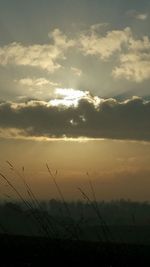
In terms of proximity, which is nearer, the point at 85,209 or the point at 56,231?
the point at 56,231

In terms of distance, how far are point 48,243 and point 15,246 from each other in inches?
20.4

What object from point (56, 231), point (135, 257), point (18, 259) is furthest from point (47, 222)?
point (135, 257)

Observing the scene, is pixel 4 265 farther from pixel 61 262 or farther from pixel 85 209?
pixel 85 209

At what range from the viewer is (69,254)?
645 cm

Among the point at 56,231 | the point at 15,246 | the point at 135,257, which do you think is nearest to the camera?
the point at 56,231

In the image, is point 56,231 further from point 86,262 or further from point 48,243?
point 48,243

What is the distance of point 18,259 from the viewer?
6410mm

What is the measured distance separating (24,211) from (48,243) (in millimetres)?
997

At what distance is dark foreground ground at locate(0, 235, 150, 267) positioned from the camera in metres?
6.23

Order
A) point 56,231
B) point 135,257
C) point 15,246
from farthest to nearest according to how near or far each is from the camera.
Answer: point 15,246 < point 135,257 < point 56,231

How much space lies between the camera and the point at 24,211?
6.39m

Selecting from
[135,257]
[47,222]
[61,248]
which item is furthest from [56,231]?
[135,257]

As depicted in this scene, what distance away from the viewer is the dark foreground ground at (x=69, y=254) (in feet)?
20.4

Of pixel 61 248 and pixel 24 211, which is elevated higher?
pixel 24 211
